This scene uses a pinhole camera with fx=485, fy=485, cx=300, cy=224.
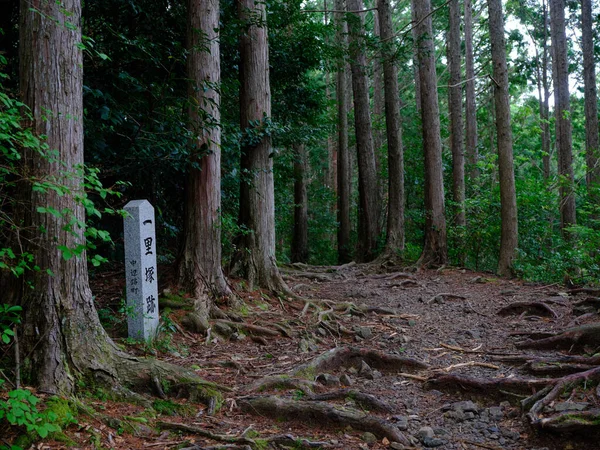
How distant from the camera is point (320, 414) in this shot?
4137 millimetres

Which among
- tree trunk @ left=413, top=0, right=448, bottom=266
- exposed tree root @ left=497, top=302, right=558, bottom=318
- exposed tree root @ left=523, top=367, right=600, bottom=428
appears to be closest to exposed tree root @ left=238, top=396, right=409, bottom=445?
exposed tree root @ left=523, top=367, right=600, bottom=428

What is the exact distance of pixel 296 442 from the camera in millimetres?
3703

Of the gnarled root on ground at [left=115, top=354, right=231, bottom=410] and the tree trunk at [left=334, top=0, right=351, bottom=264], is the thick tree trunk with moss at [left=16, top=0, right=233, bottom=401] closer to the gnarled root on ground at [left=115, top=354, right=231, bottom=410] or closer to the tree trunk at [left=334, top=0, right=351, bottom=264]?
the gnarled root on ground at [left=115, top=354, right=231, bottom=410]

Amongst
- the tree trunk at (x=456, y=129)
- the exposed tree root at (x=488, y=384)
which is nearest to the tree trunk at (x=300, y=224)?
the tree trunk at (x=456, y=129)

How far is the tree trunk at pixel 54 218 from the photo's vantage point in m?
3.81

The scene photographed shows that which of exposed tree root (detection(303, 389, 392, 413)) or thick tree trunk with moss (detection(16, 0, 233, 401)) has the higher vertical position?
thick tree trunk with moss (detection(16, 0, 233, 401))

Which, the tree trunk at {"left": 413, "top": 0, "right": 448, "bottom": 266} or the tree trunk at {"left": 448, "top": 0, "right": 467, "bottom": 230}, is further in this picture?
the tree trunk at {"left": 448, "top": 0, "right": 467, "bottom": 230}

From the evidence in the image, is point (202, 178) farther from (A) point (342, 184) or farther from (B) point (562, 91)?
(B) point (562, 91)

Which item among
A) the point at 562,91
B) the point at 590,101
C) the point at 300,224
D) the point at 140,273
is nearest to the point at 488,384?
the point at 140,273

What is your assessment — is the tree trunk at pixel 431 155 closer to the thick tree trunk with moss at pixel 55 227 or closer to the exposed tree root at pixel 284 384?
the exposed tree root at pixel 284 384

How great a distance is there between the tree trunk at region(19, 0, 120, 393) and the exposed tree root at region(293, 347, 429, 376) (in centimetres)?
242

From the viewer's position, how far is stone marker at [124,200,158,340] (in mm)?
5547

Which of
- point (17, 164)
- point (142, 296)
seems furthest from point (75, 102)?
point (142, 296)

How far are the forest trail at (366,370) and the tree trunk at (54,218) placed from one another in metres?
0.56
